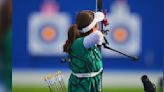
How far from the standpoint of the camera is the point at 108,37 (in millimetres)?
2463

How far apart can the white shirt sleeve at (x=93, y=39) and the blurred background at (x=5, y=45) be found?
656 mm

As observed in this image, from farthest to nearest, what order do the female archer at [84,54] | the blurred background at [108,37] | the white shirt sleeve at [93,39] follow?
the blurred background at [108,37] → the female archer at [84,54] → the white shirt sleeve at [93,39]

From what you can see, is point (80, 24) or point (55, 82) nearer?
point (80, 24)

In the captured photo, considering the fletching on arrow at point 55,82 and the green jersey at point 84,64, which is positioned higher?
the green jersey at point 84,64

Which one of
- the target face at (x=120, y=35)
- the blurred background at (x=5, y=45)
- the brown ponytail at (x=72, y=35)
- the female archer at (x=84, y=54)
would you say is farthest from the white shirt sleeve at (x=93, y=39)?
the blurred background at (x=5, y=45)

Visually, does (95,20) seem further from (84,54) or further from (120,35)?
(120,35)

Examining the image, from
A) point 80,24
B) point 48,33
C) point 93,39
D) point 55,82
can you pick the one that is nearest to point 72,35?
point 80,24

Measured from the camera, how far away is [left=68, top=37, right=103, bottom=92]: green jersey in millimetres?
2197

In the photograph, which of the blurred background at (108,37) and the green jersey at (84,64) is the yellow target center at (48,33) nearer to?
the blurred background at (108,37)

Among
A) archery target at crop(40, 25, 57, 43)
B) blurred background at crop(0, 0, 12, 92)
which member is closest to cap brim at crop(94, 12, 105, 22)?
archery target at crop(40, 25, 57, 43)

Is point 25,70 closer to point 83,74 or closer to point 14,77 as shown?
point 14,77

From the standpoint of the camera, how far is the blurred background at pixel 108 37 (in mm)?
2453

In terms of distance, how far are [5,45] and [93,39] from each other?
29.5 inches

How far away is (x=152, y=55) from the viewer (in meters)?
2.48
